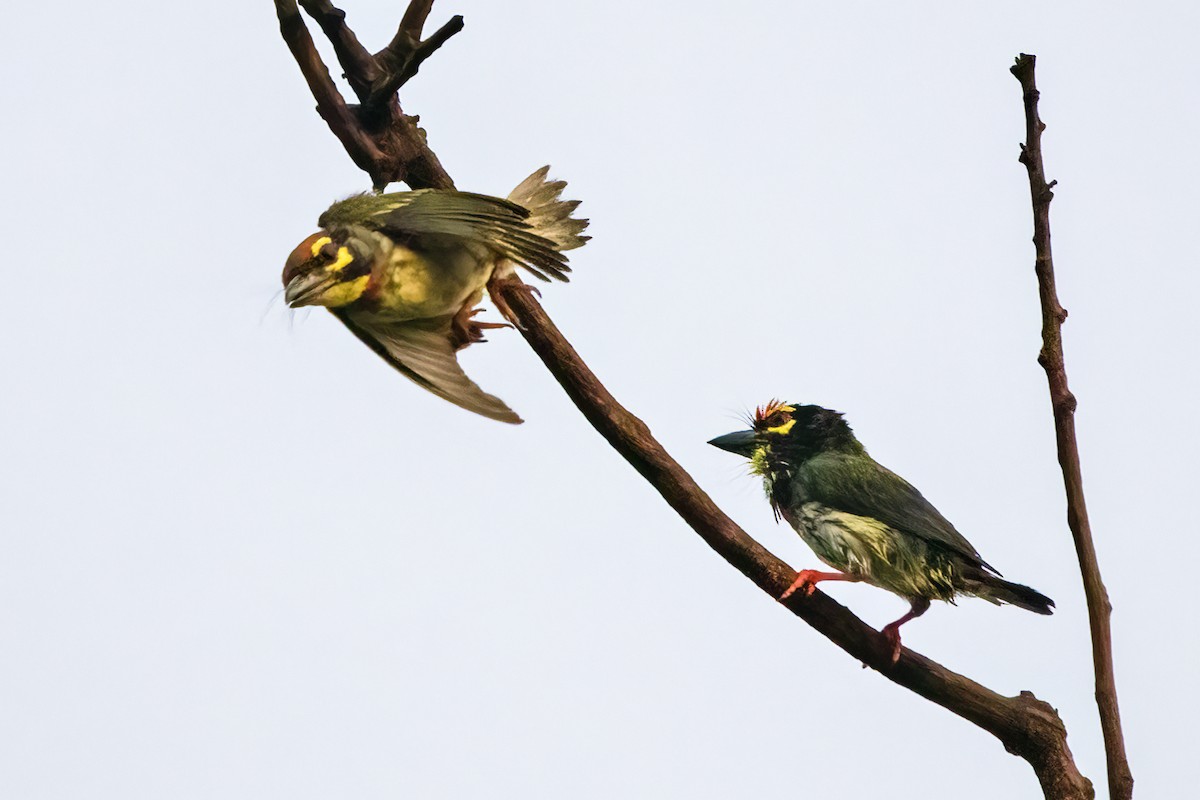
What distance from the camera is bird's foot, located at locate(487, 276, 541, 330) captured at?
4.39m

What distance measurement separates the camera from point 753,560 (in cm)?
417

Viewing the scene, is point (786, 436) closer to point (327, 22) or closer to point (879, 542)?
point (879, 542)

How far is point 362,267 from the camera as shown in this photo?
4.45 meters

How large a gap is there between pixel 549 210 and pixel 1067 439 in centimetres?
221

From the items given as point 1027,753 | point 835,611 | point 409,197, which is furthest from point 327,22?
point 1027,753

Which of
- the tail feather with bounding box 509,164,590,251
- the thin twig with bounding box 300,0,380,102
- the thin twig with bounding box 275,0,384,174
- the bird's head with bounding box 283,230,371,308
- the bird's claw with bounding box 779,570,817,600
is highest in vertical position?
the tail feather with bounding box 509,164,590,251

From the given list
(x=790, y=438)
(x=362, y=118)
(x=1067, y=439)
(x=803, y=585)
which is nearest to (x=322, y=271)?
(x=362, y=118)

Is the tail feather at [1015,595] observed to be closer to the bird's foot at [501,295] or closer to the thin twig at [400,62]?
the bird's foot at [501,295]

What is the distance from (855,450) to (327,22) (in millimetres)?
2557

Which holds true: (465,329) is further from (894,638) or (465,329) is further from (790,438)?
(894,638)

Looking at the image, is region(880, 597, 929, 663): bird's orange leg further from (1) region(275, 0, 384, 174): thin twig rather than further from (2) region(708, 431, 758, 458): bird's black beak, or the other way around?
(1) region(275, 0, 384, 174): thin twig

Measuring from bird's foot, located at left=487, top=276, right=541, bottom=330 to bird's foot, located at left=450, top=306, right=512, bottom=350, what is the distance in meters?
0.20

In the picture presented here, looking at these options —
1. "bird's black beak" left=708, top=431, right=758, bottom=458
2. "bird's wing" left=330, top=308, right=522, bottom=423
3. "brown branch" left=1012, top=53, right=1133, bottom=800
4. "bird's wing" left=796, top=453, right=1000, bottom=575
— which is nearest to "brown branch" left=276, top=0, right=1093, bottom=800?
"bird's wing" left=330, top=308, right=522, bottom=423

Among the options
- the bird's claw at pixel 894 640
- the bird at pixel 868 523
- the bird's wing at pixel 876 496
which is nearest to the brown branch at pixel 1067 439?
the bird's claw at pixel 894 640
